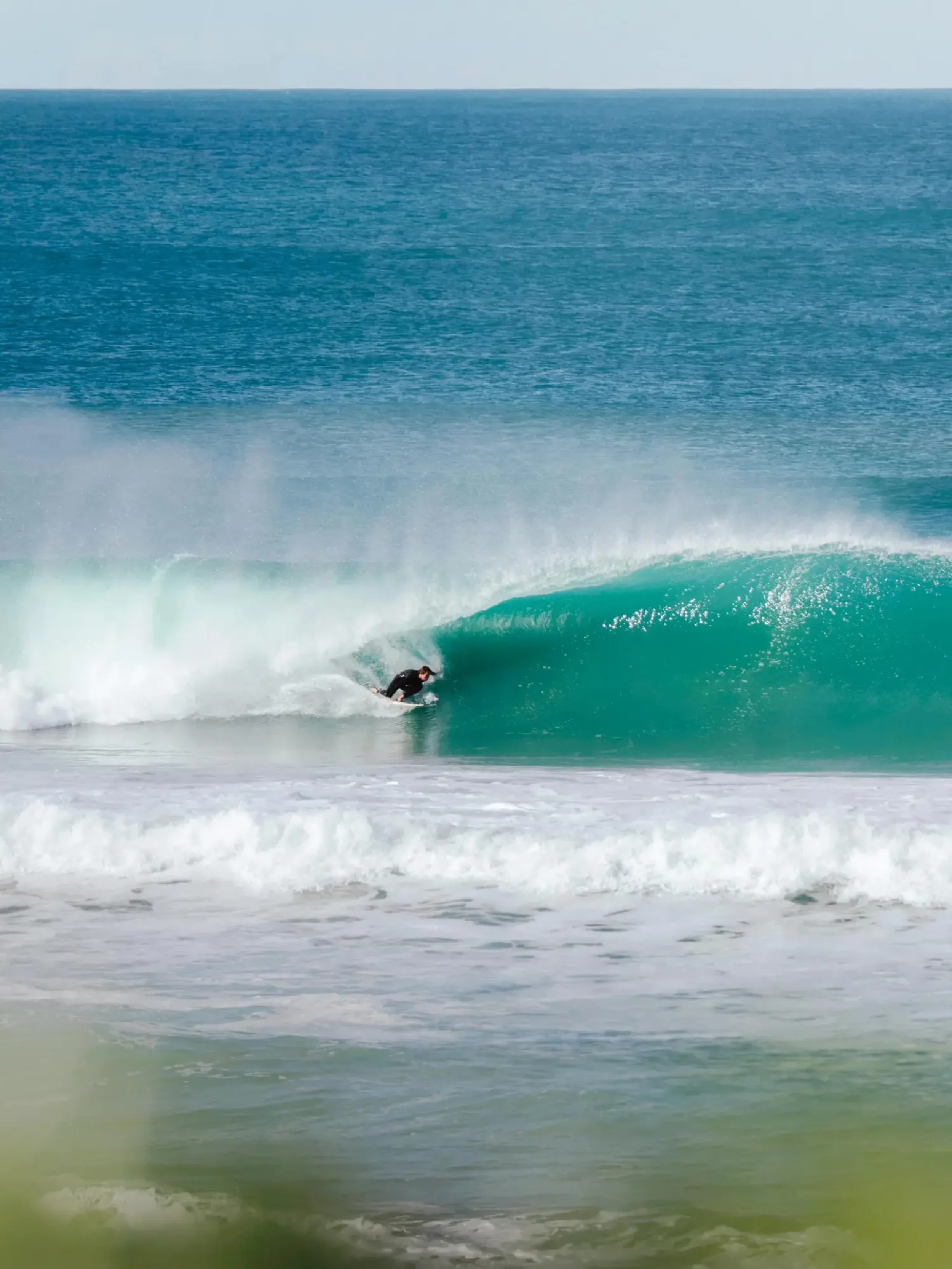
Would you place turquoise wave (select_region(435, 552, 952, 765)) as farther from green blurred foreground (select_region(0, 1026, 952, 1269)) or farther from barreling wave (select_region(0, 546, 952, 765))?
green blurred foreground (select_region(0, 1026, 952, 1269))

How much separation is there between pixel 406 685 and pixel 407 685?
0.01 metres

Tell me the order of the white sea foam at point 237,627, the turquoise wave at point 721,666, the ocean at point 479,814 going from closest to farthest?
the ocean at point 479,814 < the turquoise wave at point 721,666 < the white sea foam at point 237,627

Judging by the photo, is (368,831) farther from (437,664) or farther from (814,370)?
(814,370)

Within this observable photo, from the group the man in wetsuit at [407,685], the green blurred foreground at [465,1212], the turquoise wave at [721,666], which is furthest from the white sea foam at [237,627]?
the green blurred foreground at [465,1212]

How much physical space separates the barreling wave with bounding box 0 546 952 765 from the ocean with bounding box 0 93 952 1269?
0.22 feet

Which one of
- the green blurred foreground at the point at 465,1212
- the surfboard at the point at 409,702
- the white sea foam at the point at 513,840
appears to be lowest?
the green blurred foreground at the point at 465,1212

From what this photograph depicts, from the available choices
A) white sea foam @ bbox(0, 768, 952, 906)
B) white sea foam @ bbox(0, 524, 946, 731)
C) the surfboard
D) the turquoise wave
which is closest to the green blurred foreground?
white sea foam @ bbox(0, 768, 952, 906)

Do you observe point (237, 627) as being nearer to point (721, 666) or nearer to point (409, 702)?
point (409, 702)

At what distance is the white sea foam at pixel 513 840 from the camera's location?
10.4m

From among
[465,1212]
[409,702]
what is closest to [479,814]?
[409,702]

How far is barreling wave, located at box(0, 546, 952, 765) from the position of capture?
15.2 meters

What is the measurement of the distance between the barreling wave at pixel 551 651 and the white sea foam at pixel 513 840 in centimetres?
268

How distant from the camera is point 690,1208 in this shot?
266 inches

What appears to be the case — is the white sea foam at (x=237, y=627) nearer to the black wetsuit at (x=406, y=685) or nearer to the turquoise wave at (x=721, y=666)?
the black wetsuit at (x=406, y=685)
